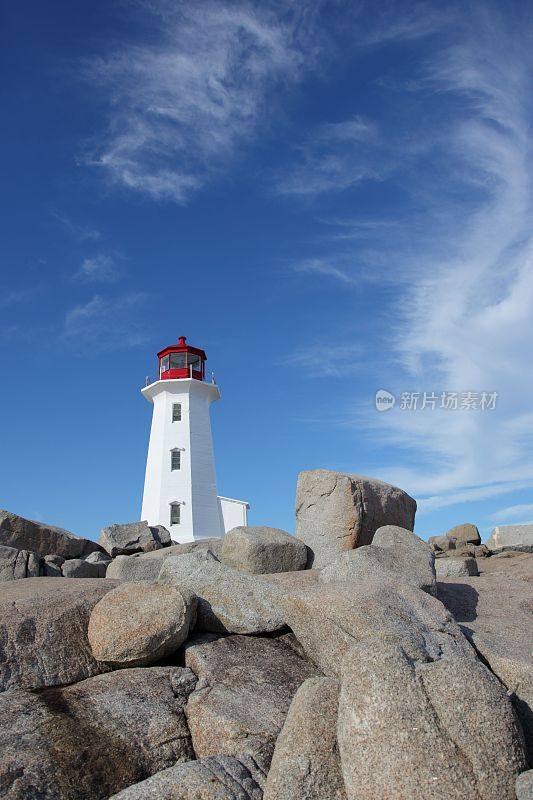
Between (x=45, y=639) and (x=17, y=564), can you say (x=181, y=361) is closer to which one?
(x=17, y=564)

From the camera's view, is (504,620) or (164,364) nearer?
(504,620)

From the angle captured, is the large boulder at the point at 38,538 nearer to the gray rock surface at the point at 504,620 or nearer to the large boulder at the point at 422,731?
the gray rock surface at the point at 504,620

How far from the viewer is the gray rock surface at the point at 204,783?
5520 millimetres

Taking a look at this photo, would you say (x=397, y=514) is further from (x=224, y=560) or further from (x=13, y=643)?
(x=13, y=643)

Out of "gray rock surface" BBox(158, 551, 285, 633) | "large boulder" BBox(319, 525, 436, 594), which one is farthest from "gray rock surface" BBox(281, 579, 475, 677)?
"large boulder" BBox(319, 525, 436, 594)

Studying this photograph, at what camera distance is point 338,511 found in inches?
504

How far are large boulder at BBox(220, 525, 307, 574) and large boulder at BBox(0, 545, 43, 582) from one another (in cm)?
592

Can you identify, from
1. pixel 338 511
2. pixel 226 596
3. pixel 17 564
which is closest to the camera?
pixel 226 596

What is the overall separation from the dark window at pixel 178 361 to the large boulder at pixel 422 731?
33090 millimetres

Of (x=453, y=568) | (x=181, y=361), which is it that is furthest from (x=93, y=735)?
(x=181, y=361)

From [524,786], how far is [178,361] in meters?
34.5

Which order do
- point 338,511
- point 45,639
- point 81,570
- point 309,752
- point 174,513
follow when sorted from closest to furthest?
point 309,752
point 45,639
point 338,511
point 81,570
point 174,513

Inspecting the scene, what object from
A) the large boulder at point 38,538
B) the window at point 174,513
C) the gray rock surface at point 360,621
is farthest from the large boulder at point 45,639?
the window at point 174,513

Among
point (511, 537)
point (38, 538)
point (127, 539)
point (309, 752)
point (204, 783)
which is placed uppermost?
point (127, 539)
